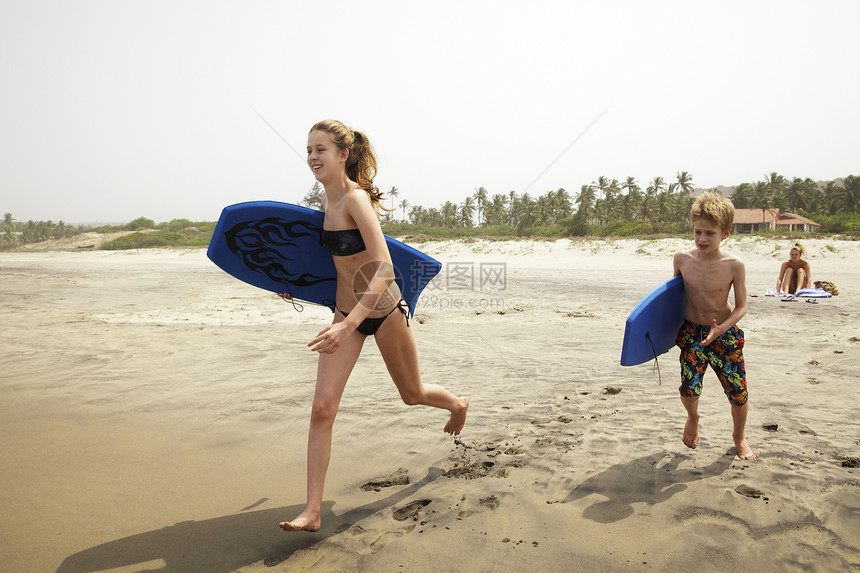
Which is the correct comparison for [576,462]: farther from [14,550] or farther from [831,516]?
[14,550]

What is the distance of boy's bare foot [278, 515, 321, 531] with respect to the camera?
105 inches

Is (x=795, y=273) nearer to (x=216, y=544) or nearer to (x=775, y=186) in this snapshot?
(x=216, y=544)

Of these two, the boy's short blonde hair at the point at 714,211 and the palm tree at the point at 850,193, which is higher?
the palm tree at the point at 850,193

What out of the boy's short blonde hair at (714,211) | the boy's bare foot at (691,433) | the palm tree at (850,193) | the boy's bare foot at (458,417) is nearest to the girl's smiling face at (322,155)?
the boy's bare foot at (458,417)

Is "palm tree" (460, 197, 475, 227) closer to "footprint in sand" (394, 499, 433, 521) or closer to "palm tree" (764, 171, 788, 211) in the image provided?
"palm tree" (764, 171, 788, 211)

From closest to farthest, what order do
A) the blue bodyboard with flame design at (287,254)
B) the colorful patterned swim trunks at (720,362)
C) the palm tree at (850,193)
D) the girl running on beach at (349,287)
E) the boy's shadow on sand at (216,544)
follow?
the boy's shadow on sand at (216,544)
the girl running on beach at (349,287)
the blue bodyboard with flame design at (287,254)
the colorful patterned swim trunks at (720,362)
the palm tree at (850,193)

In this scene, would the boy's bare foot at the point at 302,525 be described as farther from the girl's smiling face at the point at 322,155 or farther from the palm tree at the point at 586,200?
the palm tree at the point at 586,200

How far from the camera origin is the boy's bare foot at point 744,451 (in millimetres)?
3484

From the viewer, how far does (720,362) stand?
3570 millimetres

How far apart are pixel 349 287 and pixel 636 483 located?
6.74 feet

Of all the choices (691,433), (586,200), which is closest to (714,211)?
(691,433)

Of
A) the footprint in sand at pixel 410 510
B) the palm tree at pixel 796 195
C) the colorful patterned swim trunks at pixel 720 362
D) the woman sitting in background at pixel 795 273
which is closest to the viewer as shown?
the footprint in sand at pixel 410 510

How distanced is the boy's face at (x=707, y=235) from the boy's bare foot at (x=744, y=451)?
4.16ft

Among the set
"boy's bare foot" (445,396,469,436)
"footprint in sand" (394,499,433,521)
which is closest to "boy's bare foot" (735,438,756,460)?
"boy's bare foot" (445,396,469,436)
